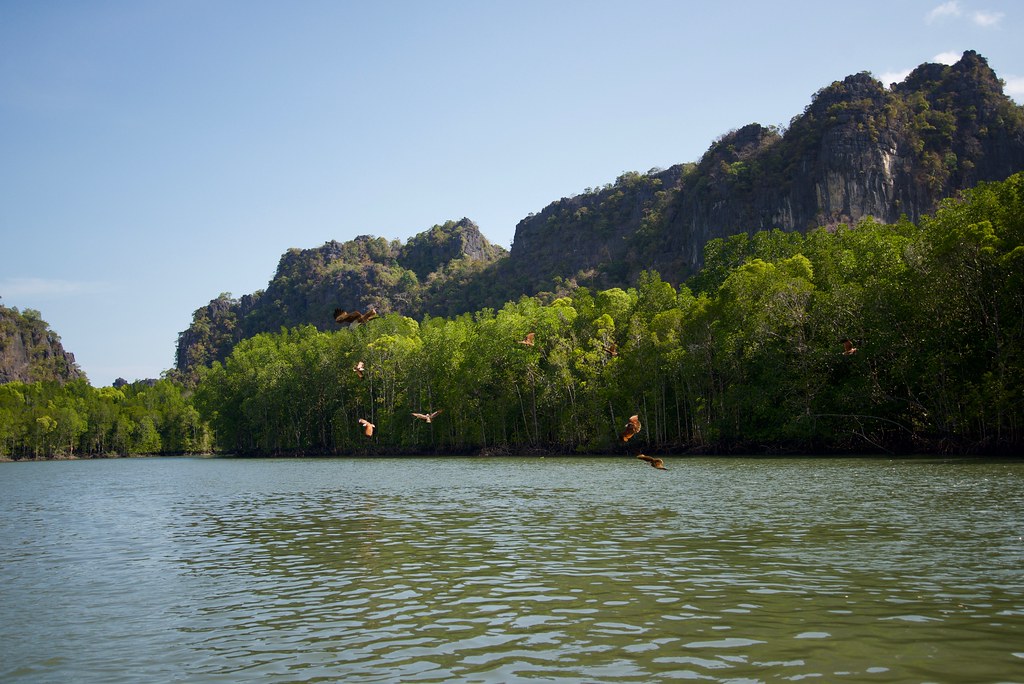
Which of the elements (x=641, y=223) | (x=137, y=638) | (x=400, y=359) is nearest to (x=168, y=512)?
(x=137, y=638)

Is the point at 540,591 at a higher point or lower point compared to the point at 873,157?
lower

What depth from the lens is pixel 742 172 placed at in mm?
145250

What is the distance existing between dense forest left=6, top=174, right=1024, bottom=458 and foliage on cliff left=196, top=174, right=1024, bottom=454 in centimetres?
15

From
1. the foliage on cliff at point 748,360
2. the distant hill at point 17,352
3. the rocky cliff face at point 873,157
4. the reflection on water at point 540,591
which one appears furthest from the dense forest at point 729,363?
the distant hill at point 17,352

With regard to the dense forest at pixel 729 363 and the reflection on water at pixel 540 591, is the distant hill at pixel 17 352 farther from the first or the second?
the reflection on water at pixel 540 591

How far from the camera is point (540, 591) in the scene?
1386 cm

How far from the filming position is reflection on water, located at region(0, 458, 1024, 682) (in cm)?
997

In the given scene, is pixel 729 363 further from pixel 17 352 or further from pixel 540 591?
pixel 17 352

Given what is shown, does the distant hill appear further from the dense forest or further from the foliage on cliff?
the foliage on cliff

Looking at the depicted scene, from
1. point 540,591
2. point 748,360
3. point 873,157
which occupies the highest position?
point 873,157

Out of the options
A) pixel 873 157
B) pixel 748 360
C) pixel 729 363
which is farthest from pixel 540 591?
pixel 873 157

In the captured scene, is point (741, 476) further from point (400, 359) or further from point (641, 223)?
point (641, 223)

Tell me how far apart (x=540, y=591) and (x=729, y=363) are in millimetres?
50238

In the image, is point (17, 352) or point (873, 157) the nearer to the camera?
point (873, 157)
